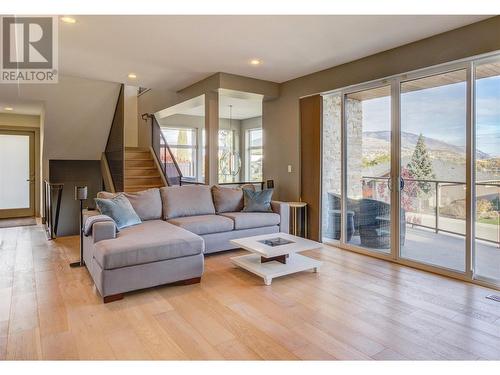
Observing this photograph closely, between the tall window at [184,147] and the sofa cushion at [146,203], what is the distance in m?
5.31

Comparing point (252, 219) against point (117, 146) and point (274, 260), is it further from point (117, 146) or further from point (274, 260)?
point (117, 146)

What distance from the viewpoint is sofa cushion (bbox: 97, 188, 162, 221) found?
14.0ft

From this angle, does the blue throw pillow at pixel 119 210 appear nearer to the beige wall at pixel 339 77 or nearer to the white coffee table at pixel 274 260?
the white coffee table at pixel 274 260

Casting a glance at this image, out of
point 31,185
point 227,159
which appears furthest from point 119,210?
point 227,159

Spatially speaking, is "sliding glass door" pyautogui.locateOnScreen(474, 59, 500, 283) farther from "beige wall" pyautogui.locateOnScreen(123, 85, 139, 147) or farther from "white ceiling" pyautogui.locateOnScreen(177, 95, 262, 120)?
"beige wall" pyautogui.locateOnScreen(123, 85, 139, 147)

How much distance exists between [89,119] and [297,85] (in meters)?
4.13

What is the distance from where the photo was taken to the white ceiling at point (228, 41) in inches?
127

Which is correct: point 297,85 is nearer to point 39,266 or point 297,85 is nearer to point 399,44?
point 399,44

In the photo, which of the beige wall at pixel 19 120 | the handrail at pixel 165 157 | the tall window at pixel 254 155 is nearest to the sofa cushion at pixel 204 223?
the handrail at pixel 165 157

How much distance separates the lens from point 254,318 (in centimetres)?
255

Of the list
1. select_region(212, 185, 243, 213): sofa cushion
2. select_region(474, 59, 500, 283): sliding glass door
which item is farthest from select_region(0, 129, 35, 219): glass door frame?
select_region(474, 59, 500, 283): sliding glass door

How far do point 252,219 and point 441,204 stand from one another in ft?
7.80

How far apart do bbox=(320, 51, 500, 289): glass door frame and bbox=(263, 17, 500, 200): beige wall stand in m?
0.08
